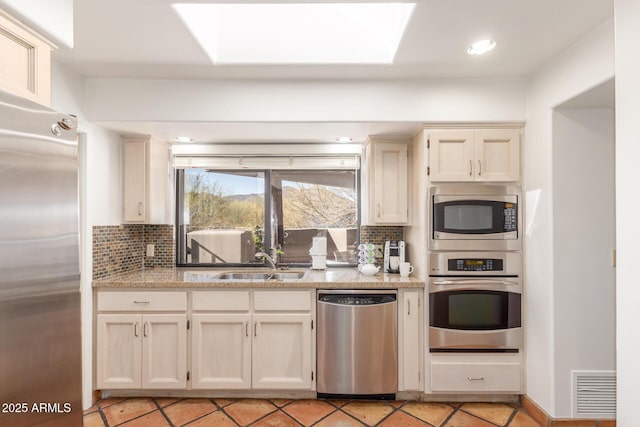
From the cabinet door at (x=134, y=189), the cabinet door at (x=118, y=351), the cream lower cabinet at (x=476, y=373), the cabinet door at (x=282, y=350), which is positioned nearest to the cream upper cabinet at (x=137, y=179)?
the cabinet door at (x=134, y=189)

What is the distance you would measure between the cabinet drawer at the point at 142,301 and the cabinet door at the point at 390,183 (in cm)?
164

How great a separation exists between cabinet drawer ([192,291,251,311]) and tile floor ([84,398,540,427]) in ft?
2.25

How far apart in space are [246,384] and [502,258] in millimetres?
2043

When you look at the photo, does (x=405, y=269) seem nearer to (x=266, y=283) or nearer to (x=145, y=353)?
(x=266, y=283)

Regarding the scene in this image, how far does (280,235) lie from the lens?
3.32 meters

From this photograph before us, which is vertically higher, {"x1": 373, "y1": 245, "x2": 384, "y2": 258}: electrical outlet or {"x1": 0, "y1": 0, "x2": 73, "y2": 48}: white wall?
{"x1": 0, "y1": 0, "x2": 73, "y2": 48}: white wall

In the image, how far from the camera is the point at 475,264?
8.13ft

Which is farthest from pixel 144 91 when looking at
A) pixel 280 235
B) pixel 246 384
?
pixel 246 384

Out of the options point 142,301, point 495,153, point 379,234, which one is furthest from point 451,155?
point 142,301

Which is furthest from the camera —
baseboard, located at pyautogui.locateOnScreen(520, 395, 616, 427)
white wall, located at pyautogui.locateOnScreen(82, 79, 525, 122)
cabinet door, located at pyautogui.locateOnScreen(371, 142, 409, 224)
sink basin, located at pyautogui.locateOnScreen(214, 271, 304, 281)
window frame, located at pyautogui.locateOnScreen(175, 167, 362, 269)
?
window frame, located at pyautogui.locateOnScreen(175, 167, 362, 269)

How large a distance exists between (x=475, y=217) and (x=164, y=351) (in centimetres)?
→ 244

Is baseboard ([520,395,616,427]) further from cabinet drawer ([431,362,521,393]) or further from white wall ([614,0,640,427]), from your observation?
white wall ([614,0,640,427])

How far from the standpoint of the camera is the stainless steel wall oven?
2451 mm

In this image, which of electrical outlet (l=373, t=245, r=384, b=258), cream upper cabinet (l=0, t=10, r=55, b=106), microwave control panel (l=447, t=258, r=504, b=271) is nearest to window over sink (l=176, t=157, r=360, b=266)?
electrical outlet (l=373, t=245, r=384, b=258)
